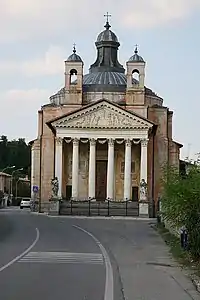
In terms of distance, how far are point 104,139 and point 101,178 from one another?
6706mm

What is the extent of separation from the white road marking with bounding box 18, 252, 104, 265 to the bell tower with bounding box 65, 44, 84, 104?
212 ft

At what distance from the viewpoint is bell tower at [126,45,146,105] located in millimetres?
85562

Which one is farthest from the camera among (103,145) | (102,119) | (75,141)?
(103,145)

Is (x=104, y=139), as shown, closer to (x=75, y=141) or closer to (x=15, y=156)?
(x=75, y=141)

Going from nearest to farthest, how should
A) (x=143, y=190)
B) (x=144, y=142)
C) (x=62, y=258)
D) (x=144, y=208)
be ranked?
(x=62, y=258)
(x=144, y=208)
(x=143, y=190)
(x=144, y=142)

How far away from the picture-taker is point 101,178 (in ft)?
280

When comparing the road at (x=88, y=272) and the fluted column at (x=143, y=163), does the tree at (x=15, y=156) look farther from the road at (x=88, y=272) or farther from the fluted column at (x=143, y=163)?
the road at (x=88, y=272)

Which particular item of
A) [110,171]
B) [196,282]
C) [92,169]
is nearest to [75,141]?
[92,169]

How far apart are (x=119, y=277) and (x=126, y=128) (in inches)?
2483

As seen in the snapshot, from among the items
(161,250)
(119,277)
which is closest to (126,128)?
(161,250)

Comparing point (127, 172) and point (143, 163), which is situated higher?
point (143, 163)

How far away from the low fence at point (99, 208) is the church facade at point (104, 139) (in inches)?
50.6

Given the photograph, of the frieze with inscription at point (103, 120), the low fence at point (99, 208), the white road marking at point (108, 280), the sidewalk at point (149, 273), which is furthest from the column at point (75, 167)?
the white road marking at point (108, 280)

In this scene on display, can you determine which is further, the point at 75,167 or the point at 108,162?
the point at 75,167
